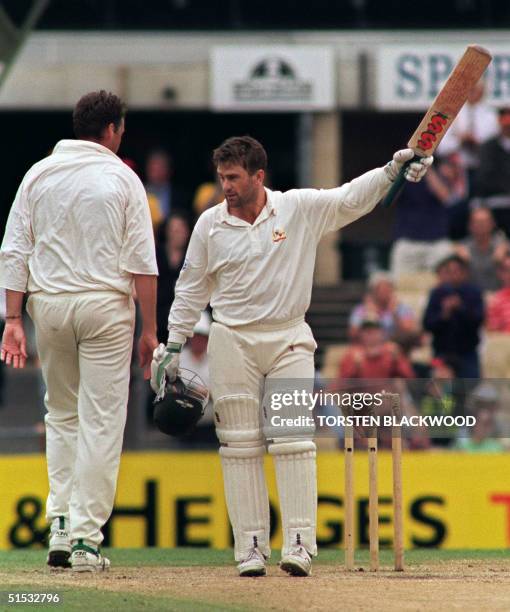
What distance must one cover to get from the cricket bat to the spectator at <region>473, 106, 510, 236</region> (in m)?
10.1

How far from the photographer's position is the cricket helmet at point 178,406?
8.12 m

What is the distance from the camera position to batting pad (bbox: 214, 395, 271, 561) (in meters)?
7.89

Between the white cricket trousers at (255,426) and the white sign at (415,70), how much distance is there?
481 inches

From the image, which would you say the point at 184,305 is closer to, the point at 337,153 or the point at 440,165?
the point at 440,165

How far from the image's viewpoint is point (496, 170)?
18234 millimetres

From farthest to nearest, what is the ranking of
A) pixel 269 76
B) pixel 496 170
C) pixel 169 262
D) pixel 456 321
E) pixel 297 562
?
pixel 269 76 → pixel 496 170 → pixel 456 321 → pixel 169 262 → pixel 297 562

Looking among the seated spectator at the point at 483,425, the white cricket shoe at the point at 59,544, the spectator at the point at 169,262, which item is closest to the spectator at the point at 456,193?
the spectator at the point at 169,262

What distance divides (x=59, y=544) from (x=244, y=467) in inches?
37.6

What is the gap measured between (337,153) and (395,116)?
1.78 metres

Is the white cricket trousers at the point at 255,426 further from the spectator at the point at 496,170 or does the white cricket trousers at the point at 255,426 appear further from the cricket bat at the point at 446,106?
the spectator at the point at 496,170

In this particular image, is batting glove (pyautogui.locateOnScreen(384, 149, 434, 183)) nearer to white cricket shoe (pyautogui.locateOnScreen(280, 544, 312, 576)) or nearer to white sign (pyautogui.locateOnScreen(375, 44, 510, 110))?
white cricket shoe (pyautogui.locateOnScreen(280, 544, 312, 576))

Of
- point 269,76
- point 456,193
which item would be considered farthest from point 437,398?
point 269,76

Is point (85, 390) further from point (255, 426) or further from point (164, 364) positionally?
point (255, 426)

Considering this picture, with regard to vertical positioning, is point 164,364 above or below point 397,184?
below
